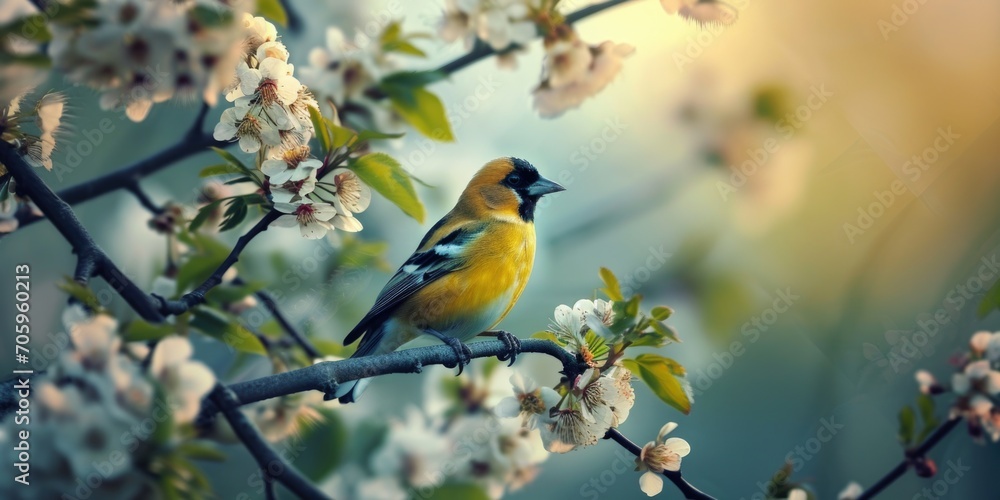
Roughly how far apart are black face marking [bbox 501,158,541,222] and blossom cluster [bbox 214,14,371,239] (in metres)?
0.71

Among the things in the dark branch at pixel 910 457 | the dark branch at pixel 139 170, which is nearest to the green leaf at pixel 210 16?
the dark branch at pixel 139 170

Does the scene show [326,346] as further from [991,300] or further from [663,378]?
[991,300]

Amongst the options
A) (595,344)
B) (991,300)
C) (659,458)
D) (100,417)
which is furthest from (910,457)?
(100,417)

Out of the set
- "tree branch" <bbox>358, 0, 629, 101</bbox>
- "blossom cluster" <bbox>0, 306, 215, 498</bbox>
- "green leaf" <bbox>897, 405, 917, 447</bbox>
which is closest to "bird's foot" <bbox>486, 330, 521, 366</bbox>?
"tree branch" <bbox>358, 0, 629, 101</bbox>

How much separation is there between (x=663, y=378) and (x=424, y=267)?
65cm

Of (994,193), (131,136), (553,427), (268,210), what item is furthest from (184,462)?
(994,193)

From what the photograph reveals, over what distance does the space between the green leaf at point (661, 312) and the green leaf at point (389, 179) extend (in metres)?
0.38

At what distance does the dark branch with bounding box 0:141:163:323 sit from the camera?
3.60 feet

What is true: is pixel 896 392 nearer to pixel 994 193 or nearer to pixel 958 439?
pixel 958 439

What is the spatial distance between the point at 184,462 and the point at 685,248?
4.84 feet

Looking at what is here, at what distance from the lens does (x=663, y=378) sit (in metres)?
1.15

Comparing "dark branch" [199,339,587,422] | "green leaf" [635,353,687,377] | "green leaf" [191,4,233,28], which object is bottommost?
"dark branch" [199,339,587,422]

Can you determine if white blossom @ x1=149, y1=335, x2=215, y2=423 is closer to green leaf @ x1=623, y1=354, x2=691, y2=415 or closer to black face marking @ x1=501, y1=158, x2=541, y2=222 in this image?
green leaf @ x1=623, y1=354, x2=691, y2=415

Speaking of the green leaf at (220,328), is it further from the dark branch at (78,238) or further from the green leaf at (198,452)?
the green leaf at (198,452)
